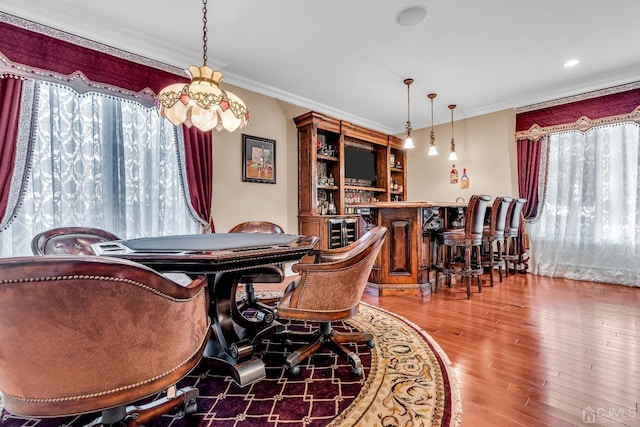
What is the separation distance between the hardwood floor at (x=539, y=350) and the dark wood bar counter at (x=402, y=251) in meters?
0.16

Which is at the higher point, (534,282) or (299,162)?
(299,162)

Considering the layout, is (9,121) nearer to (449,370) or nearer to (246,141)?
(246,141)

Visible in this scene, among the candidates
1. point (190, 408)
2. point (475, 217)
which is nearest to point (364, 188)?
point (475, 217)

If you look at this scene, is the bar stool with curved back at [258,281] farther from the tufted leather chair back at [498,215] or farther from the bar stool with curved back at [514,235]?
the bar stool with curved back at [514,235]

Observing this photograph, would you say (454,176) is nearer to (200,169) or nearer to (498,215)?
(498,215)

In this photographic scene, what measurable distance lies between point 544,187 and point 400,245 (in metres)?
2.84

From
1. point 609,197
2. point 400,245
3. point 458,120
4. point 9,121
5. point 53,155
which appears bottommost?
point 400,245

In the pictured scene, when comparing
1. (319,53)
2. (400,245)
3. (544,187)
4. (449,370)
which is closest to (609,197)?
(544,187)

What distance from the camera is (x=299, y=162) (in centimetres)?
471

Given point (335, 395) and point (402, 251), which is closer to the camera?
point (335, 395)

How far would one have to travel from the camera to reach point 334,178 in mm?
5137

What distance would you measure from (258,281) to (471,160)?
15.2ft

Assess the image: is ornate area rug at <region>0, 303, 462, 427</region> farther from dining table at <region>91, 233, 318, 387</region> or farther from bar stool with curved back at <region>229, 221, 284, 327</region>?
bar stool with curved back at <region>229, 221, 284, 327</region>

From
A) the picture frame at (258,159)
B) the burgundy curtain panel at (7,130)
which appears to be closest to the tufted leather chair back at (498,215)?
the picture frame at (258,159)
